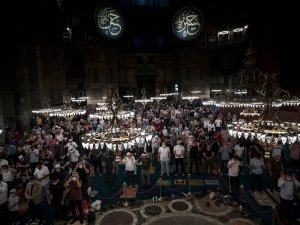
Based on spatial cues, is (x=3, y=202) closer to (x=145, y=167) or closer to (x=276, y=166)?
(x=145, y=167)

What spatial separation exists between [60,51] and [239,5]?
20.5 m

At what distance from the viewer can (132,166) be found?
8.28 metres

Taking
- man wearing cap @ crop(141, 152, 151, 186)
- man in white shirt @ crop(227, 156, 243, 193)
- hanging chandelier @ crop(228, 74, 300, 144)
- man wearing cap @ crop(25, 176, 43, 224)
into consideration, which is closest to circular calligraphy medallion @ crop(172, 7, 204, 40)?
man wearing cap @ crop(141, 152, 151, 186)

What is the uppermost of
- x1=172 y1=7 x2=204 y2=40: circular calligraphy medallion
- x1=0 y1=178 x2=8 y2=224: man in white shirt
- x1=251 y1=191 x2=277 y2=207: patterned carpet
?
x1=172 y1=7 x2=204 y2=40: circular calligraphy medallion

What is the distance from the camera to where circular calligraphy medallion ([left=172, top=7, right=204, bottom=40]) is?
26.0 m

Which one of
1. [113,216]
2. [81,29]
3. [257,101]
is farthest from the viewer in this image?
[81,29]


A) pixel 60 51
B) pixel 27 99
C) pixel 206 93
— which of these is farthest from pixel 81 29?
pixel 206 93

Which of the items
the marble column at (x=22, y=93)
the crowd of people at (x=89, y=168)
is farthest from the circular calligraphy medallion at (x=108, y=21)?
the crowd of people at (x=89, y=168)

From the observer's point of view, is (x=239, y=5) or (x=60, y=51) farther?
(x=239, y=5)

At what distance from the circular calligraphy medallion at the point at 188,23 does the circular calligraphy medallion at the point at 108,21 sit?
657 centimetres

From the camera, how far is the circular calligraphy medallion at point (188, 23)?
2603 centimetres

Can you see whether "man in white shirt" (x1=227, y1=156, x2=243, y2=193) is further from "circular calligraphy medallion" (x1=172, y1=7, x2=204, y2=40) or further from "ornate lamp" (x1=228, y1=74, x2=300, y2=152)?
"circular calligraphy medallion" (x1=172, y1=7, x2=204, y2=40)

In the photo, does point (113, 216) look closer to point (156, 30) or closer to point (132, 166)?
point (132, 166)

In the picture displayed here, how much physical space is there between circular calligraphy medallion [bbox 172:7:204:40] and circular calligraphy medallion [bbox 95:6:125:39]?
21.5 feet
